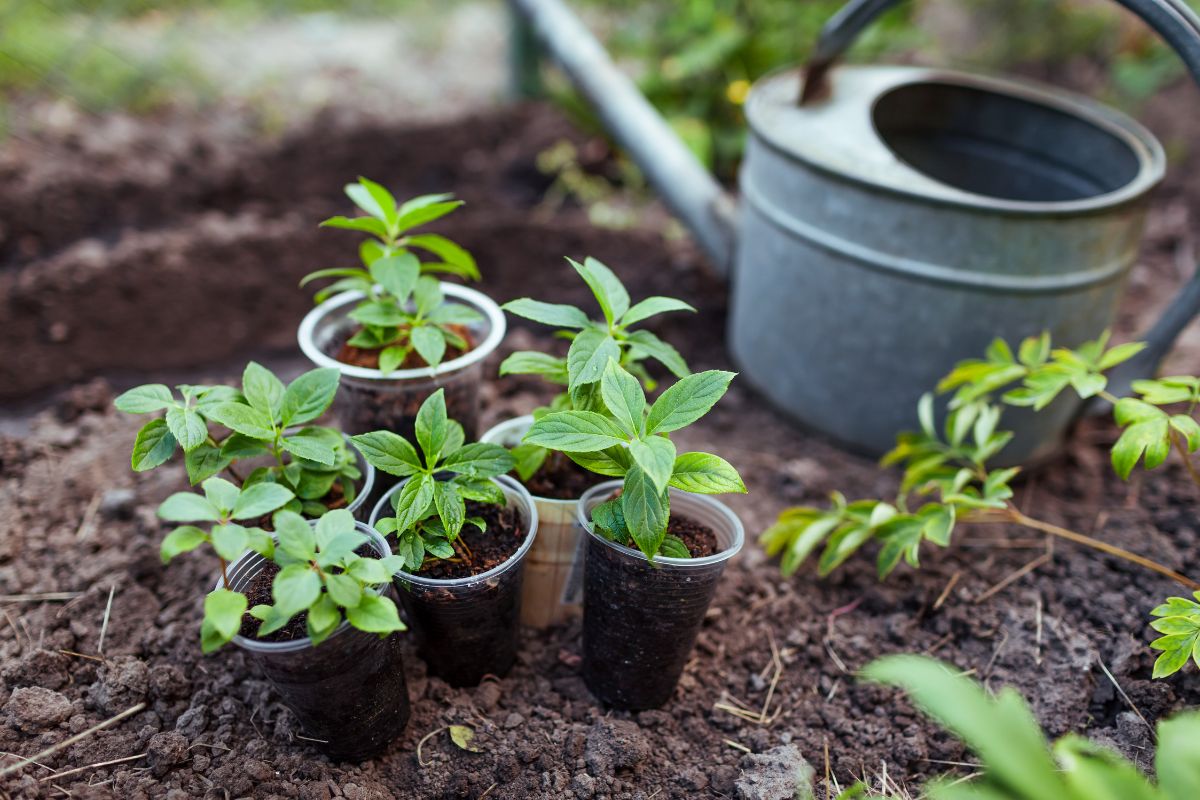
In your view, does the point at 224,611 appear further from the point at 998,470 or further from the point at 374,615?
the point at 998,470

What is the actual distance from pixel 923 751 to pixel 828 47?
152 centimetres

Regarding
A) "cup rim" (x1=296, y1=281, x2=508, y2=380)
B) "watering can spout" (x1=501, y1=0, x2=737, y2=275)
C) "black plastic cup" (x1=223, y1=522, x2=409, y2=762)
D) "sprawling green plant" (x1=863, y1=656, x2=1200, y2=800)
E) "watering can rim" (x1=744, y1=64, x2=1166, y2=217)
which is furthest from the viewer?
"watering can spout" (x1=501, y1=0, x2=737, y2=275)

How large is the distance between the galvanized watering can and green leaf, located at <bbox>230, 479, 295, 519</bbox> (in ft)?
4.19

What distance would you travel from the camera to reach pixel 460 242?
279cm

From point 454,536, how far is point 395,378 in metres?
0.36

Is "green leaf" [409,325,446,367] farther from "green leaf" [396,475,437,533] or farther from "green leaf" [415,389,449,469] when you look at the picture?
"green leaf" [396,475,437,533]

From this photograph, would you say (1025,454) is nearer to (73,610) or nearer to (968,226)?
(968,226)

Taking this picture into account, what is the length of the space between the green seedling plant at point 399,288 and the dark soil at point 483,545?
276 millimetres

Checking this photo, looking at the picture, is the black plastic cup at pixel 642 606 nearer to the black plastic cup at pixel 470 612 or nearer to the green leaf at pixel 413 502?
the black plastic cup at pixel 470 612

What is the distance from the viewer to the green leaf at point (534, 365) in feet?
4.42

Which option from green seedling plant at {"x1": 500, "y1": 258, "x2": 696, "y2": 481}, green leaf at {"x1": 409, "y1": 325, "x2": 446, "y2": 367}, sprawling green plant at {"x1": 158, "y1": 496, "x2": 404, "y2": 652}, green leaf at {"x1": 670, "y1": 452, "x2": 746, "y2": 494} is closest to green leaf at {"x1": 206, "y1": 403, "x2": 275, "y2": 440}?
sprawling green plant at {"x1": 158, "y1": 496, "x2": 404, "y2": 652}

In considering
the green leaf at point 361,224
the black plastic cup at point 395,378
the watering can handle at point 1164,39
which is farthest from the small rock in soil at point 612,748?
the watering can handle at point 1164,39

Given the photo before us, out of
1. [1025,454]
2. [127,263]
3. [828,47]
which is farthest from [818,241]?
[127,263]

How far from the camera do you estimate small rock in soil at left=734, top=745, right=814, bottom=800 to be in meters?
1.29
